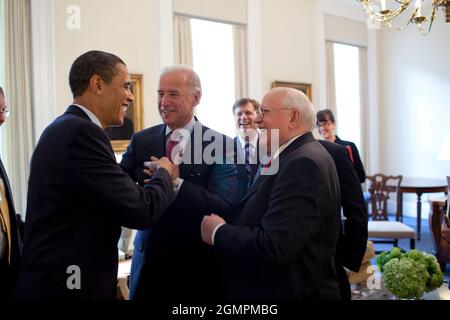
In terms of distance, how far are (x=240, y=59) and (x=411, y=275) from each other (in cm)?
472

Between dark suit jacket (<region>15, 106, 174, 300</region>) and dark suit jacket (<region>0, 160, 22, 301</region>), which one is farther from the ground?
dark suit jacket (<region>15, 106, 174, 300</region>)

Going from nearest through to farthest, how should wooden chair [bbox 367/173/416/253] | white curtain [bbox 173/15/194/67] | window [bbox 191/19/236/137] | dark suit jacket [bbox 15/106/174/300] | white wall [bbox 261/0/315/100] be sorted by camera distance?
1. dark suit jacket [bbox 15/106/174/300]
2. wooden chair [bbox 367/173/416/253]
3. white curtain [bbox 173/15/194/67]
4. window [bbox 191/19/236/137]
5. white wall [bbox 261/0/315/100]

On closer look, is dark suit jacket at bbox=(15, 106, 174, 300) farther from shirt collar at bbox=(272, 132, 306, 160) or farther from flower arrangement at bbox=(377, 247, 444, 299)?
flower arrangement at bbox=(377, 247, 444, 299)

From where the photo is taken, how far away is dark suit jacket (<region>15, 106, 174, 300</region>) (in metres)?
1.44

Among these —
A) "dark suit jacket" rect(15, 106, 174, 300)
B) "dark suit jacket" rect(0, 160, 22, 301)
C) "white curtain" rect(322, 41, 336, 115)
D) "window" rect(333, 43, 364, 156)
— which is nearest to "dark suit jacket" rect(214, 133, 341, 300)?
"dark suit jacket" rect(15, 106, 174, 300)

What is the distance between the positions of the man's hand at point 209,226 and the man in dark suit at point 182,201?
0.14 m

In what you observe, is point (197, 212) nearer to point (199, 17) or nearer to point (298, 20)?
point (199, 17)

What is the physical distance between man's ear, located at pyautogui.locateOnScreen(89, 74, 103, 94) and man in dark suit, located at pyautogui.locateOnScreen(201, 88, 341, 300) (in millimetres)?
674

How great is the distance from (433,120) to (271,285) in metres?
7.65

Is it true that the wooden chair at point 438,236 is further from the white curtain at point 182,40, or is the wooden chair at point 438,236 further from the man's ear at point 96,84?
the man's ear at point 96,84

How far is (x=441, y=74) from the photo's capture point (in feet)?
25.9

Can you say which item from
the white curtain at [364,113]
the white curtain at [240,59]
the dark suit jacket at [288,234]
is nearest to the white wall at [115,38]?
the white curtain at [240,59]

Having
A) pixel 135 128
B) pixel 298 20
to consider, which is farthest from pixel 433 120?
pixel 135 128

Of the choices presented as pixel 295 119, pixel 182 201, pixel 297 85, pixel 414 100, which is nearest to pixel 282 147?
pixel 295 119
